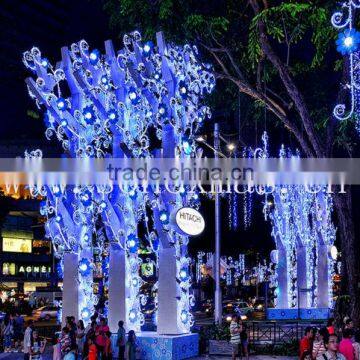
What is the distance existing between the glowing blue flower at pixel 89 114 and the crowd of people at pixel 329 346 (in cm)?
1008

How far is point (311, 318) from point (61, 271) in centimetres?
1593

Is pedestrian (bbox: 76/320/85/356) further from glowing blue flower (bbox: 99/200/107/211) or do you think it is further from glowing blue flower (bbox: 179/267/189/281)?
glowing blue flower (bbox: 99/200/107/211)

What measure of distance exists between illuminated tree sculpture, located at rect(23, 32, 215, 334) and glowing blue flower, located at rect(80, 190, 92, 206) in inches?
1.3

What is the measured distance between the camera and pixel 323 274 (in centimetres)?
3738

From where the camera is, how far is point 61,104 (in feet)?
75.6

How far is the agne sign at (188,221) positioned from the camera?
20.0 m

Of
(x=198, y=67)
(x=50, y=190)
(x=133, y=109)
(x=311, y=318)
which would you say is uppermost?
(x=198, y=67)

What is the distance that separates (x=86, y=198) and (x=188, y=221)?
4122mm

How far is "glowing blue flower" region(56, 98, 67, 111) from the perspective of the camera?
2305 cm

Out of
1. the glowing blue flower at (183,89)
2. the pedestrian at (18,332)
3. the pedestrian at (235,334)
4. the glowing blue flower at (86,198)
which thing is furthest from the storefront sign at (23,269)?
the pedestrian at (235,334)

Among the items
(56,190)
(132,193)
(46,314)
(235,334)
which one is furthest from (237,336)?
(46,314)

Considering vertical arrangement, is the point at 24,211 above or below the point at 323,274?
above

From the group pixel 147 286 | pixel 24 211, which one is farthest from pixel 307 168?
pixel 24 211

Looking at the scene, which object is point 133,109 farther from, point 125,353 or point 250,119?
point 250,119
